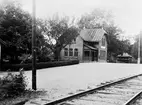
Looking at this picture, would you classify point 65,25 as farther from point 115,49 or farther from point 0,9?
point 115,49

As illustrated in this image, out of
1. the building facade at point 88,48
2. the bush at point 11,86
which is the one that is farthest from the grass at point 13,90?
the building facade at point 88,48

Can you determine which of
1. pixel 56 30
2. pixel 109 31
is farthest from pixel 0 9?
pixel 109 31

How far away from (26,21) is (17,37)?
A: 2.09m

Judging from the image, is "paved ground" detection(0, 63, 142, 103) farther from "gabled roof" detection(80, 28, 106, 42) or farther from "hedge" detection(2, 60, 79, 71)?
"gabled roof" detection(80, 28, 106, 42)

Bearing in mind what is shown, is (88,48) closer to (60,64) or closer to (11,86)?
(60,64)

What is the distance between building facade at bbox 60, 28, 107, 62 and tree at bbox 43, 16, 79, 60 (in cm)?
897

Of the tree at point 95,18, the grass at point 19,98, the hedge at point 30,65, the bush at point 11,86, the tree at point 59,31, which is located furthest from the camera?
the tree at point 95,18

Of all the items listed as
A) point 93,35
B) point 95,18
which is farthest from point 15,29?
point 95,18

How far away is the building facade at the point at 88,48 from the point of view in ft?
153

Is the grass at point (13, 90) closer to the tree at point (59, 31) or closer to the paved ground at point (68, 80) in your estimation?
the paved ground at point (68, 80)

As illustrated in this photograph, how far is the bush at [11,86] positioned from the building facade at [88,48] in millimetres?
36043

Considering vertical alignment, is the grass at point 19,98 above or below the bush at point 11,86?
below

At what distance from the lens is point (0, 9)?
2228 centimetres

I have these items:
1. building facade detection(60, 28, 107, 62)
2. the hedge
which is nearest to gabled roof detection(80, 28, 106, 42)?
building facade detection(60, 28, 107, 62)
